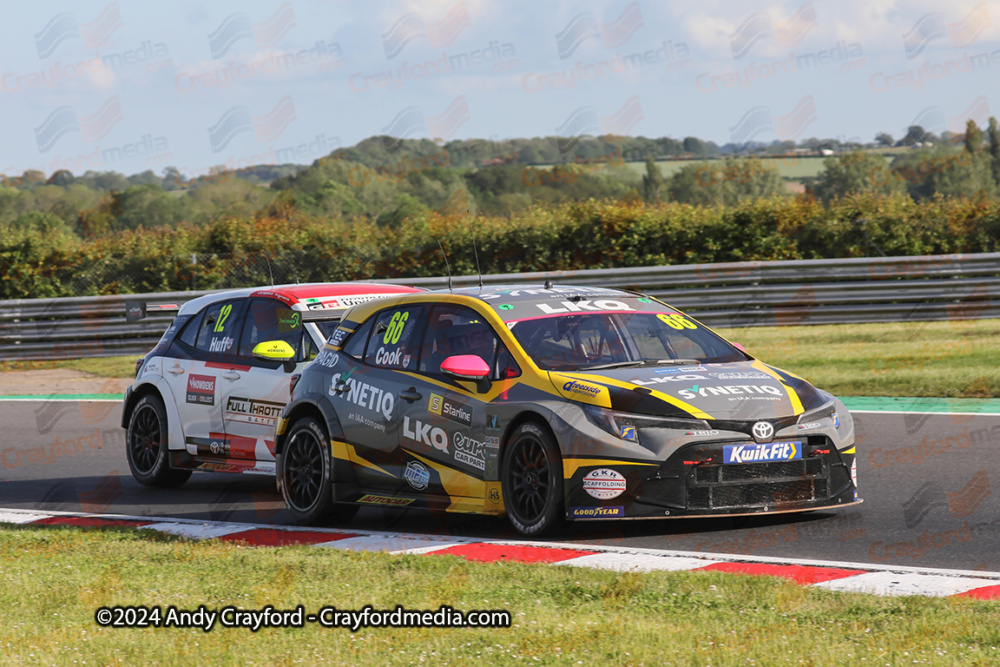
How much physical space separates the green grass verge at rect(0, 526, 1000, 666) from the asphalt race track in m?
1.21

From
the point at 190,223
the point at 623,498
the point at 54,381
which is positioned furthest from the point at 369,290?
the point at 190,223

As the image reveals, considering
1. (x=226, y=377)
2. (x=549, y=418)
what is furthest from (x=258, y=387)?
(x=549, y=418)

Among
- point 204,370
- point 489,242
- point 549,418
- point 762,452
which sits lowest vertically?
point 762,452

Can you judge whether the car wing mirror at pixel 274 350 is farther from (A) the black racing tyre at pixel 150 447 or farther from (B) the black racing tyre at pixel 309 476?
(A) the black racing tyre at pixel 150 447

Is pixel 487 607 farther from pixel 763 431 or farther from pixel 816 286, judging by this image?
pixel 816 286

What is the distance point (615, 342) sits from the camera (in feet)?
27.0

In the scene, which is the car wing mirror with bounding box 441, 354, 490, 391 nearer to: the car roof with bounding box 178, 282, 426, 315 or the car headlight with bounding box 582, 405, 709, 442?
the car headlight with bounding box 582, 405, 709, 442

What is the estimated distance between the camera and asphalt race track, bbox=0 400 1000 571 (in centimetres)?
726

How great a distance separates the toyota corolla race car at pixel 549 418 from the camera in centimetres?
734

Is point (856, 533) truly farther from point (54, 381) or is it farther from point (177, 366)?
point (54, 381)

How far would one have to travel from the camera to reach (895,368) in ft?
51.3

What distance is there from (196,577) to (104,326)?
15.2m

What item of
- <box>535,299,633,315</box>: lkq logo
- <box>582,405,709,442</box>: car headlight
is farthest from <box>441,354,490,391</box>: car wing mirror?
<box>582,405,709,442</box>: car headlight

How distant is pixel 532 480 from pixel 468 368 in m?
0.80
